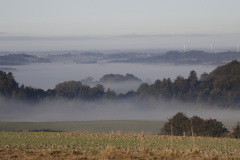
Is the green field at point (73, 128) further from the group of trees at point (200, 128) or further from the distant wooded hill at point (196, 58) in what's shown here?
the distant wooded hill at point (196, 58)

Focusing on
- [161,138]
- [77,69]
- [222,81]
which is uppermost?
[77,69]

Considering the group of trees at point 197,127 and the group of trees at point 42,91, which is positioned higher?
the group of trees at point 42,91

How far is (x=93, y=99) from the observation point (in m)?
69.9

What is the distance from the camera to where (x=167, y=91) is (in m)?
69.8

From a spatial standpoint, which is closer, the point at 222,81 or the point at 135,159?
the point at 135,159

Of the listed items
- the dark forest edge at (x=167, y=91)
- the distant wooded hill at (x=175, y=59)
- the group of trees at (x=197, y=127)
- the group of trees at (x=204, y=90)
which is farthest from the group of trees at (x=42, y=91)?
the distant wooded hill at (x=175, y=59)

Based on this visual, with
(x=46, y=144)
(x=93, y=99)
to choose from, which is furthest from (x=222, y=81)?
(x=46, y=144)

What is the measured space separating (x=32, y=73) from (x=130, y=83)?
35.4 metres

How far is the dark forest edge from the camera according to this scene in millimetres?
63031

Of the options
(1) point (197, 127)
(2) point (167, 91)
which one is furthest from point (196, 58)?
(1) point (197, 127)

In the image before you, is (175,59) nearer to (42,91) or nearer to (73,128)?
(42,91)

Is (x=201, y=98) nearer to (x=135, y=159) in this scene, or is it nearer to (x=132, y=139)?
(x=132, y=139)

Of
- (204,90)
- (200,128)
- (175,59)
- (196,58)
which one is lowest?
(200,128)

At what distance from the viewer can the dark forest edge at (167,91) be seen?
63.0 m
